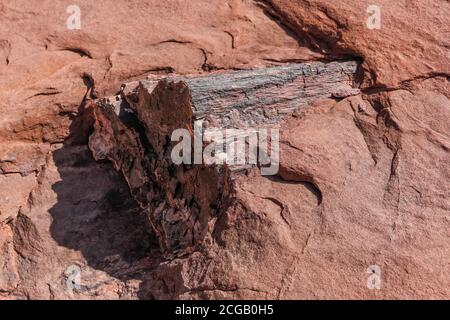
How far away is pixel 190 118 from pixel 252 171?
1.35 ft

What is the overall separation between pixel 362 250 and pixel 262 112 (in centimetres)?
88

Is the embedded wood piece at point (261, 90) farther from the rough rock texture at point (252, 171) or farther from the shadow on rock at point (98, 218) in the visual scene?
the shadow on rock at point (98, 218)

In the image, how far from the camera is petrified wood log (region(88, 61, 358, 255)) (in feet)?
10.3

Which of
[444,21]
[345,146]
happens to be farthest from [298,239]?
[444,21]

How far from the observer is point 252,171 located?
307 cm

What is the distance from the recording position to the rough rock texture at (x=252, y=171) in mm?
2881

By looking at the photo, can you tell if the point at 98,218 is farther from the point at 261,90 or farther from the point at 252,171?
the point at 261,90

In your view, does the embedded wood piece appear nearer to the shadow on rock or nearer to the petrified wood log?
the petrified wood log

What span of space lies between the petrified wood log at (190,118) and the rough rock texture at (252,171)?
10cm

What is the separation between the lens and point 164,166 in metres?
3.50

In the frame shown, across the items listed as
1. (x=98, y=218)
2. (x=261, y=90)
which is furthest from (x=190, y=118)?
(x=98, y=218)

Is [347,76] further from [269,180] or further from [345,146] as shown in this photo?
[269,180]

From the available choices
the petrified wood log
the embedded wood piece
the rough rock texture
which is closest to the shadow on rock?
the rough rock texture

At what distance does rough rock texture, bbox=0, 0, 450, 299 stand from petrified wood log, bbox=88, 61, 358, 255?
0.10 metres
